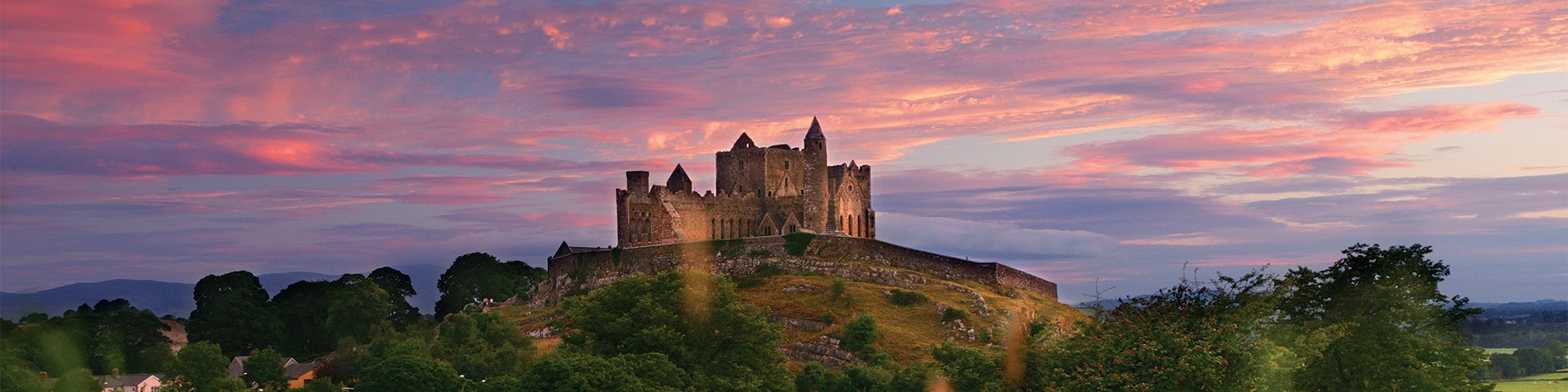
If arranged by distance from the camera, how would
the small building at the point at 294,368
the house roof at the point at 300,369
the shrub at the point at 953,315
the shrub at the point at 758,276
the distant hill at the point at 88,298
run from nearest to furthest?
the distant hill at the point at 88,298, the shrub at the point at 953,315, the shrub at the point at 758,276, the small building at the point at 294,368, the house roof at the point at 300,369

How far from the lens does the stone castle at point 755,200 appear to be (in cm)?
12188

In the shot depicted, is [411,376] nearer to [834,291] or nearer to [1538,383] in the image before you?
[834,291]

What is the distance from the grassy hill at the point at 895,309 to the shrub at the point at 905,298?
0.06m

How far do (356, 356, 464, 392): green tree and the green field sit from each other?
313 ft

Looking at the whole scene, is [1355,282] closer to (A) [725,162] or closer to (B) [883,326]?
(B) [883,326]

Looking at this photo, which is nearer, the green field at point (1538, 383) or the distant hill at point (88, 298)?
the distant hill at point (88, 298)

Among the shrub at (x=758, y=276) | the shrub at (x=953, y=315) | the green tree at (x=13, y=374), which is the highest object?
the shrub at (x=758, y=276)

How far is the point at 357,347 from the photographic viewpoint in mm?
124625

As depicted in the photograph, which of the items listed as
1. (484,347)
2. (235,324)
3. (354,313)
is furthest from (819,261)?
(235,324)

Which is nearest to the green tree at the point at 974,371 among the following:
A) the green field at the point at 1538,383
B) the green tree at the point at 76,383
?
the green tree at the point at 76,383

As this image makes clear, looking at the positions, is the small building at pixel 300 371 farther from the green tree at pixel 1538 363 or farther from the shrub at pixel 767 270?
the green tree at pixel 1538 363

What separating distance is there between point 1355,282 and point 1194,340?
1766cm

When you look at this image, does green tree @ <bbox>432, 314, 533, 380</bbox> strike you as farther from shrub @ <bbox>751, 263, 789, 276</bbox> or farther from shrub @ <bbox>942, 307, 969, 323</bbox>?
shrub @ <bbox>942, 307, 969, 323</bbox>

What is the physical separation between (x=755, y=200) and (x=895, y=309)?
25084 mm
